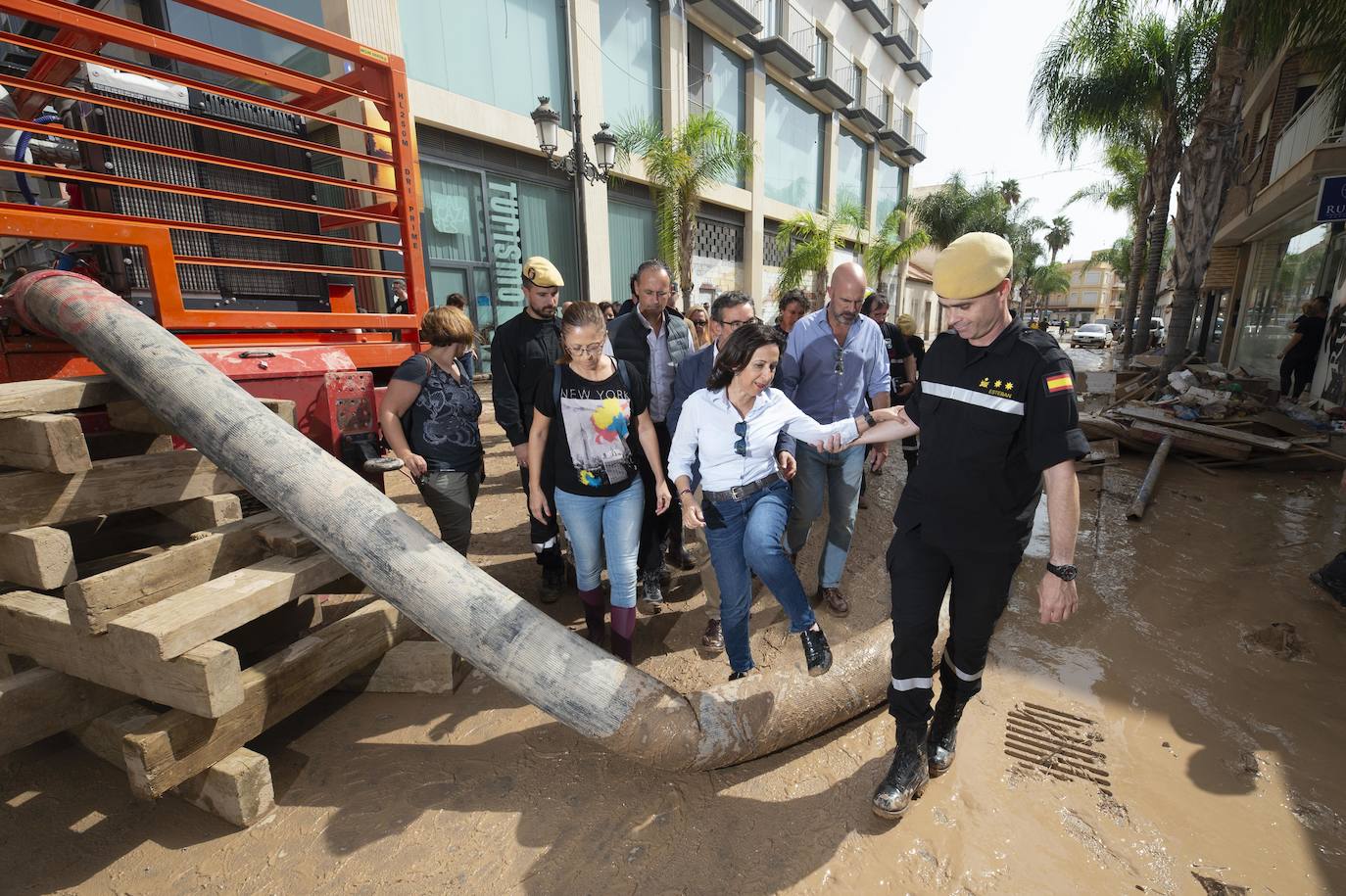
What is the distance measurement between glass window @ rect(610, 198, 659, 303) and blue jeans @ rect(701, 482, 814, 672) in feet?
38.2

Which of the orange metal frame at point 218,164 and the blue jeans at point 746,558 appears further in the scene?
the orange metal frame at point 218,164

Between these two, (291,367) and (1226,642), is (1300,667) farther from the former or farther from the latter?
(291,367)

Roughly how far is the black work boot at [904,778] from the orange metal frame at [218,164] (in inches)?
A: 148

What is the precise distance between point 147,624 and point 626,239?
13.7 metres

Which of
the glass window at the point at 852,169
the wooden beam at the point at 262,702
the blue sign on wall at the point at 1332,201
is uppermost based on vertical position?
the glass window at the point at 852,169

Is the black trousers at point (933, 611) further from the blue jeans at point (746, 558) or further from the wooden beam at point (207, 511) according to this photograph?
the wooden beam at point (207, 511)

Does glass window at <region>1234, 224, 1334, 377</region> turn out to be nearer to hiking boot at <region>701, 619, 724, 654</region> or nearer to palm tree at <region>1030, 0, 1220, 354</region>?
palm tree at <region>1030, 0, 1220, 354</region>

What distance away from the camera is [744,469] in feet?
8.31

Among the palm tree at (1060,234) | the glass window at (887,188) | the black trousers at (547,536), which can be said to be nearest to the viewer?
the black trousers at (547,536)

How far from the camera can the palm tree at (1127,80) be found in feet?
43.4

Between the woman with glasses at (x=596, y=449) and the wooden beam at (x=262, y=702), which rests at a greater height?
the woman with glasses at (x=596, y=449)

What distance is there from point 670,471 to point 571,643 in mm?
835

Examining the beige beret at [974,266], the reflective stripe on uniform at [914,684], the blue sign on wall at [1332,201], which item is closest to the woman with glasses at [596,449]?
the reflective stripe on uniform at [914,684]

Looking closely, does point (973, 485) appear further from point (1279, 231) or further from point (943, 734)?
point (1279, 231)
